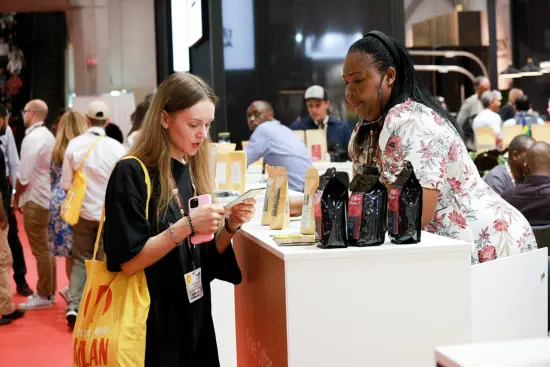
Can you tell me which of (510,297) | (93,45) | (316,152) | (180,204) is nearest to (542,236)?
(510,297)

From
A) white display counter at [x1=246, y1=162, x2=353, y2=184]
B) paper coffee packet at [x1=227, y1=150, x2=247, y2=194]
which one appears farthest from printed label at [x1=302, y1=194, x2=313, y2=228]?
white display counter at [x1=246, y1=162, x2=353, y2=184]

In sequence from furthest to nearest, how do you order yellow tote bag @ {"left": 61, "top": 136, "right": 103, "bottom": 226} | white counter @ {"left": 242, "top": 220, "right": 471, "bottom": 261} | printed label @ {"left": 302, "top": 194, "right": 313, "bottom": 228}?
1. yellow tote bag @ {"left": 61, "top": 136, "right": 103, "bottom": 226}
2. printed label @ {"left": 302, "top": 194, "right": 313, "bottom": 228}
3. white counter @ {"left": 242, "top": 220, "right": 471, "bottom": 261}

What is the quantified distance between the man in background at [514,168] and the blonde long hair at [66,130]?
2.97 meters

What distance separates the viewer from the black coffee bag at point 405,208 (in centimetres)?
217

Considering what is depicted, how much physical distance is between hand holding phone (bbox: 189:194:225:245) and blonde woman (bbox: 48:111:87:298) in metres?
4.15

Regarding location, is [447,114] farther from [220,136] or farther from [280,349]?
[220,136]

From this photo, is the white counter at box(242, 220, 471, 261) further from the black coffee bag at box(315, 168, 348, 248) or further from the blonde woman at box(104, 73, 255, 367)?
the blonde woman at box(104, 73, 255, 367)

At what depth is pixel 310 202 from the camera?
7.96 ft

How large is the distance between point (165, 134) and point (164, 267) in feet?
1.25

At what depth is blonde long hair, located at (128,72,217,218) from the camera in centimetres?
232

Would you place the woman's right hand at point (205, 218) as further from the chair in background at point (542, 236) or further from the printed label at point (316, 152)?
the printed label at point (316, 152)

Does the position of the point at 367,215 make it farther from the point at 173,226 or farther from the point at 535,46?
the point at 535,46

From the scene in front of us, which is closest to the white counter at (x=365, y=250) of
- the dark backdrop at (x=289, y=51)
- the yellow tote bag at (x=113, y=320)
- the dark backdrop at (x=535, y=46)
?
the yellow tote bag at (x=113, y=320)

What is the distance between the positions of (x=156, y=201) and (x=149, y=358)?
1.43ft
